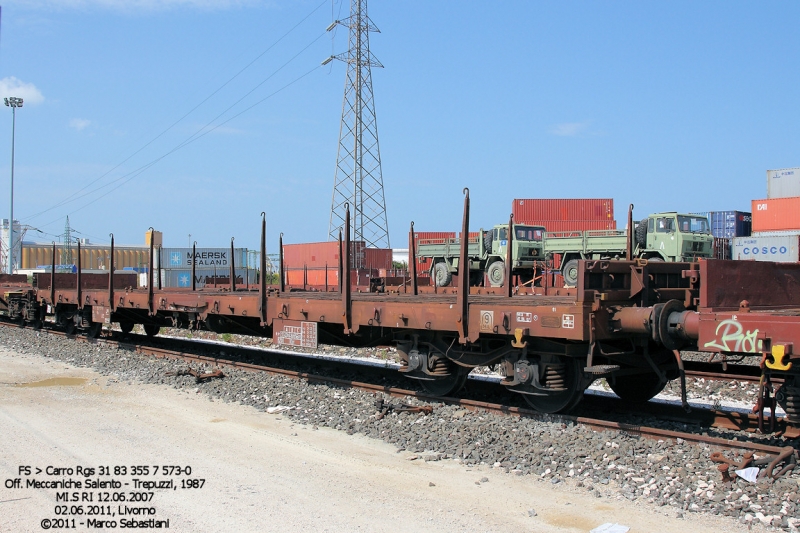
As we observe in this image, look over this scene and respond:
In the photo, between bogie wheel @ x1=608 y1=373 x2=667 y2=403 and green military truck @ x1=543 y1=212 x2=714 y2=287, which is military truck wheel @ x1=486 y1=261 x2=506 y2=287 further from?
bogie wheel @ x1=608 y1=373 x2=667 y2=403

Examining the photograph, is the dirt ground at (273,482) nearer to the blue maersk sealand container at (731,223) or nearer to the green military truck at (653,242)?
the green military truck at (653,242)

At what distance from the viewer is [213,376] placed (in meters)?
10.9

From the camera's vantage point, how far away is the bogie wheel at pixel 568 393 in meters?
7.52

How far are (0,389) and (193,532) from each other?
7.64 m

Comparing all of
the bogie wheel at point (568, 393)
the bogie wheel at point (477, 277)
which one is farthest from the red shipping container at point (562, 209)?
the bogie wheel at point (568, 393)

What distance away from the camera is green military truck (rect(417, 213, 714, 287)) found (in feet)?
76.8

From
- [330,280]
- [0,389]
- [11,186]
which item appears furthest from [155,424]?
[11,186]

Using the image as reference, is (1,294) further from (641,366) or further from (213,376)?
(641,366)

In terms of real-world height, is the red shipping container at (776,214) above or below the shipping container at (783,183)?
below

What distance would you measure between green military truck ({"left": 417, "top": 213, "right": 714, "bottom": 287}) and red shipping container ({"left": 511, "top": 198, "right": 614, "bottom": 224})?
10675 millimetres

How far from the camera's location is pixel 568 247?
25.0 m

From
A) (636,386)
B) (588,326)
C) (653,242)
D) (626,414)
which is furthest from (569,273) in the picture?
(588,326)

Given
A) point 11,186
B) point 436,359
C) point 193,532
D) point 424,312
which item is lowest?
point 193,532

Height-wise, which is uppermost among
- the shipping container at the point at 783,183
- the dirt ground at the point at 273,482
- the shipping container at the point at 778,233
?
the shipping container at the point at 783,183
